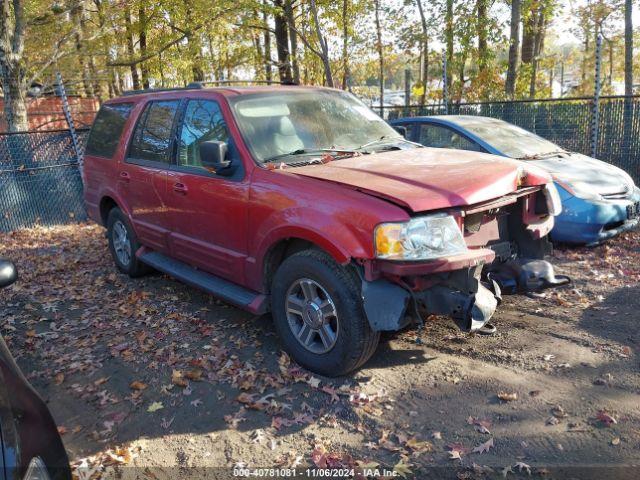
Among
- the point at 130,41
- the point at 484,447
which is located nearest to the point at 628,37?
the point at 484,447

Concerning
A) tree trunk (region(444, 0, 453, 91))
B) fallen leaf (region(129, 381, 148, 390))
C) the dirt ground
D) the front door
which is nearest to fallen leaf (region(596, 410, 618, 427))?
the dirt ground

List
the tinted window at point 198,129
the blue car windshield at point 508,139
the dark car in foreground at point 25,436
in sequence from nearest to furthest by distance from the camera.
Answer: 1. the dark car in foreground at point 25,436
2. the tinted window at point 198,129
3. the blue car windshield at point 508,139

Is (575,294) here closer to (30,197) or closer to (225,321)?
(225,321)

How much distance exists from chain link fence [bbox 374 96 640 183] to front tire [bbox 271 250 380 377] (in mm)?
7348

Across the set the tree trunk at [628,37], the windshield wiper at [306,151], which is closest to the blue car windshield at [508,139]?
the windshield wiper at [306,151]

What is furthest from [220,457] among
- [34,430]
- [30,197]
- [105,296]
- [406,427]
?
[30,197]

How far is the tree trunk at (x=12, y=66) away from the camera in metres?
11.9

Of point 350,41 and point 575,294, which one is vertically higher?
point 350,41

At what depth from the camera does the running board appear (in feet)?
14.0

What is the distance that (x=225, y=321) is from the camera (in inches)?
200

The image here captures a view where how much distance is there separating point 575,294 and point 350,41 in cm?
1882

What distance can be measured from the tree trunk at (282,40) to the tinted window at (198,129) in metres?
11.6

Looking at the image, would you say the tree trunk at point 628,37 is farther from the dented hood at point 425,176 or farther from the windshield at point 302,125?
the dented hood at point 425,176

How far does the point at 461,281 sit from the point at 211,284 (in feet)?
7.55
